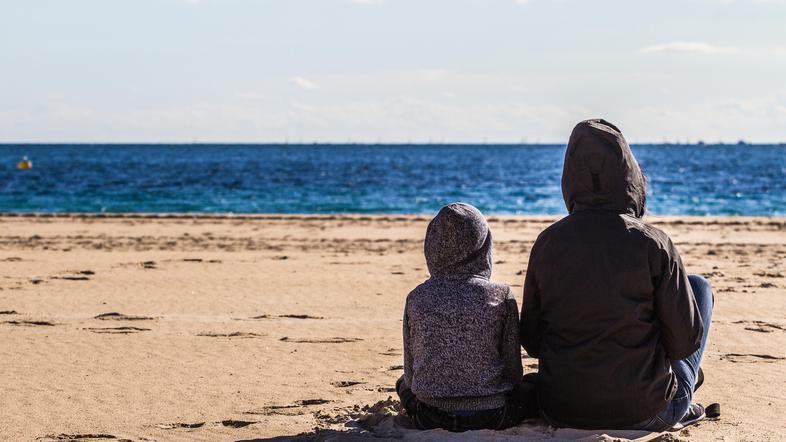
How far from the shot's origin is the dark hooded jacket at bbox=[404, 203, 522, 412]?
419 cm

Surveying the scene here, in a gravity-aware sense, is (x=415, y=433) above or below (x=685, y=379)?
below

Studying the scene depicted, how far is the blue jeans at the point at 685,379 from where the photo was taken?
4434 mm

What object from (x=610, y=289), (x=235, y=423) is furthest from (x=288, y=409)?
(x=610, y=289)

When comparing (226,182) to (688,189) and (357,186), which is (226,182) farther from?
(688,189)

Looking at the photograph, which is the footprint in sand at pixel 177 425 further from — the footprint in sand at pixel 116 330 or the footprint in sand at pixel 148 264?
the footprint in sand at pixel 148 264

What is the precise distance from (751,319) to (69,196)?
27203 millimetres

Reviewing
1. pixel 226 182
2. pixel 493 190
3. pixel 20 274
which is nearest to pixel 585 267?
pixel 20 274

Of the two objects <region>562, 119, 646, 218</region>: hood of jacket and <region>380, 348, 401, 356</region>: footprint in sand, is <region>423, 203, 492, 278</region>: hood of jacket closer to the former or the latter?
<region>562, 119, 646, 218</region>: hood of jacket

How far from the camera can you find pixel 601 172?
159 inches

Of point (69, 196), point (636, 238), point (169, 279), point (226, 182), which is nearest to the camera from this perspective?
point (636, 238)

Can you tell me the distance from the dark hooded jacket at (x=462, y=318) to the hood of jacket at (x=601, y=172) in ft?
1.55

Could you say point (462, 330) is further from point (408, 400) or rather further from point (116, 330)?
point (116, 330)

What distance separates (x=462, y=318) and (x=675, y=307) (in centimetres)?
95

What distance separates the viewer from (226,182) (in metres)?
40.2
